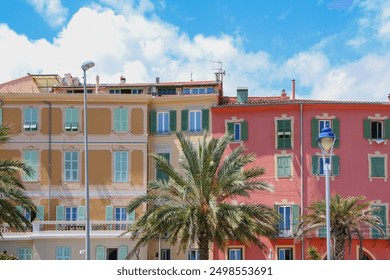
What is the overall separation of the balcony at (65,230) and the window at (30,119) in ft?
18.9

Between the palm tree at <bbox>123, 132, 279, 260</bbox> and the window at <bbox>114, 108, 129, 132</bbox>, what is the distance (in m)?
11.4

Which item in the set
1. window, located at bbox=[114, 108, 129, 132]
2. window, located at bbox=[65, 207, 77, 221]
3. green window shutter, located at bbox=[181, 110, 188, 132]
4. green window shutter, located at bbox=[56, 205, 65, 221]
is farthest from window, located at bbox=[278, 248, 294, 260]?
green window shutter, located at bbox=[56, 205, 65, 221]

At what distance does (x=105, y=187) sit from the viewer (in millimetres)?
46750

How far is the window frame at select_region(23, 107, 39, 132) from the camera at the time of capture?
47.3 m

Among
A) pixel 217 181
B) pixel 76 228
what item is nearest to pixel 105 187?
pixel 76 228

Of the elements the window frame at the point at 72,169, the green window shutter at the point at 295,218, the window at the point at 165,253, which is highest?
the window frame at the point at 72,169

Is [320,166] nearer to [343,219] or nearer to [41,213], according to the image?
[343,219]

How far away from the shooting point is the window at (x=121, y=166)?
46.8 meters

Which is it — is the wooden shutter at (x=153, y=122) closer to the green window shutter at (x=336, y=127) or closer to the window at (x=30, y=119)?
the window at (x=30, y=119)

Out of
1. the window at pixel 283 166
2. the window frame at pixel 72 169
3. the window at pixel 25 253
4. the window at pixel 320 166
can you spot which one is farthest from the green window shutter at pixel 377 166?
the window at pixel 25 253

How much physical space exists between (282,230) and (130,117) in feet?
35.8
